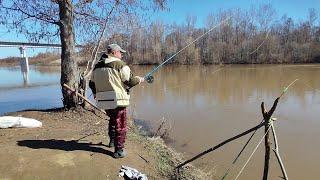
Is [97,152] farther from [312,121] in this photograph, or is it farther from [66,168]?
[312,121]

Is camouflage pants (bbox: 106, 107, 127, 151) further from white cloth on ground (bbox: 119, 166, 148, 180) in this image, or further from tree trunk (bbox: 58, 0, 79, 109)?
tree trunk (bbox: 58, 0, 79, 109)

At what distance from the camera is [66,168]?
5594 millimetres

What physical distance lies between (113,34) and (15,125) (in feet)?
15.2

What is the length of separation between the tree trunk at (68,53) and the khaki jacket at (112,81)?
10.9 feet

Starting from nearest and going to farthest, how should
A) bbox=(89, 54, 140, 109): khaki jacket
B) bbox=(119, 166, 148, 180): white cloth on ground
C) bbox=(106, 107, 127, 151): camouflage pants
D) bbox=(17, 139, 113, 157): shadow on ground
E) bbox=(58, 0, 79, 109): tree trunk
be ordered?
bbox=(119, 166, 148, 180): white cloth on ground < bbox=(89, 54, 140, 109): khaki jacket < bbox=(106, 107, 127, 151): camouflage pants < bbox=(17, 139, 113, 157): shadow on ground < bbox=(58, 0, 79, 109): tree trunk

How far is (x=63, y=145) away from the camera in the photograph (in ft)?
21.1

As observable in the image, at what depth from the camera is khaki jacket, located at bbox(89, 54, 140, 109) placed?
5.81 meters

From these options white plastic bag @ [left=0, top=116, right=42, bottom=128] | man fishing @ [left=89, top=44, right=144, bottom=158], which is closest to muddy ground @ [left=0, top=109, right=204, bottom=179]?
white plastic bag @ [left=0, top=116, right=42, bottom=128]

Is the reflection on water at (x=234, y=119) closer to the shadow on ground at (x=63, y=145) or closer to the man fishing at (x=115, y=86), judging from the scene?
the shadow on ground at (x=63, y=145)

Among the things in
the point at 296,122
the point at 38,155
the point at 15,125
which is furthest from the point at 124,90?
the point at 296,122

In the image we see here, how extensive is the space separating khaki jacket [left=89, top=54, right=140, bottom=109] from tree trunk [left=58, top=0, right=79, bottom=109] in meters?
3.31

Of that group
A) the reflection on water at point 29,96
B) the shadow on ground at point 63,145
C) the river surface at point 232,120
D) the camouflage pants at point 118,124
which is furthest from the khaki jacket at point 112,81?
the reflection on water at point 29,96

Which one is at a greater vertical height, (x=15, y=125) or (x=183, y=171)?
(x=15, y=125)

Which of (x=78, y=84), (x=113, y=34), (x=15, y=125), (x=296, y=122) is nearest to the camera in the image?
(x=15, y=125)
